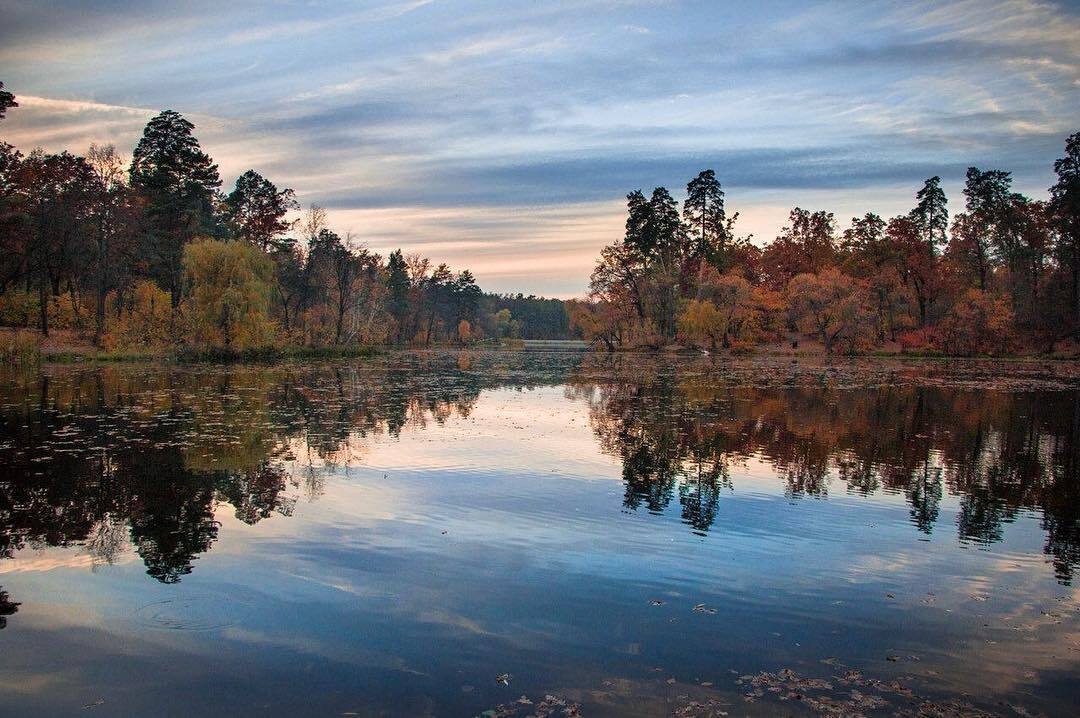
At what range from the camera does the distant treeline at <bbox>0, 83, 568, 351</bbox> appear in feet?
157

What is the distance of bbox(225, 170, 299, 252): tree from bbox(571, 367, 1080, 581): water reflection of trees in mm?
48410

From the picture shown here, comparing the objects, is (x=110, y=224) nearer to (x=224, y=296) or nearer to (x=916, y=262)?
(x=224, y=296)

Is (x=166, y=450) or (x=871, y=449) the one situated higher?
(x=871, y=449)

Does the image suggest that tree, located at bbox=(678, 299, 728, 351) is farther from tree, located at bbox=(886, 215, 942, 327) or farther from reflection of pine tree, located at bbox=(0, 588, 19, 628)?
reflection of pine tree, located at bbox=(0, 588, 19, 628)

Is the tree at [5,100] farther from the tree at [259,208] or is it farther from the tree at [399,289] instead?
the tree at [399,289]

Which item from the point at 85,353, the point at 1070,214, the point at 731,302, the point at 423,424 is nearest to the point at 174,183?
the point at 85,353

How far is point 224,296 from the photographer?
46344mm

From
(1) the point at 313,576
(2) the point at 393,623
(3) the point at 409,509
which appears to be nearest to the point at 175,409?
(3) the point at 409,509

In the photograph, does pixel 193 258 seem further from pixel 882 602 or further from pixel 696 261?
pixel 696 261

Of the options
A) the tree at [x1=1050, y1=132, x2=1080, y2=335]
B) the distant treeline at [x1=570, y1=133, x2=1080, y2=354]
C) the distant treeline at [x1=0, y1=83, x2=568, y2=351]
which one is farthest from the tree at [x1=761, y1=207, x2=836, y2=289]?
the distant treeline at [x1=0, y1=83, x2=568, y2=351]

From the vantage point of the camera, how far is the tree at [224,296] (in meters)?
46.8

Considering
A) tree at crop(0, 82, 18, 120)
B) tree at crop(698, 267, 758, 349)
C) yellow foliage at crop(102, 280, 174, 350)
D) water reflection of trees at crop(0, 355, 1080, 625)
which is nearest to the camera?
water reflection of trees at crop(0, 355, 1080, 625)

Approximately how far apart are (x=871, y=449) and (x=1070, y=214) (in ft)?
209

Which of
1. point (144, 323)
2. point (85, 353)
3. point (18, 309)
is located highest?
point (18, 309)
